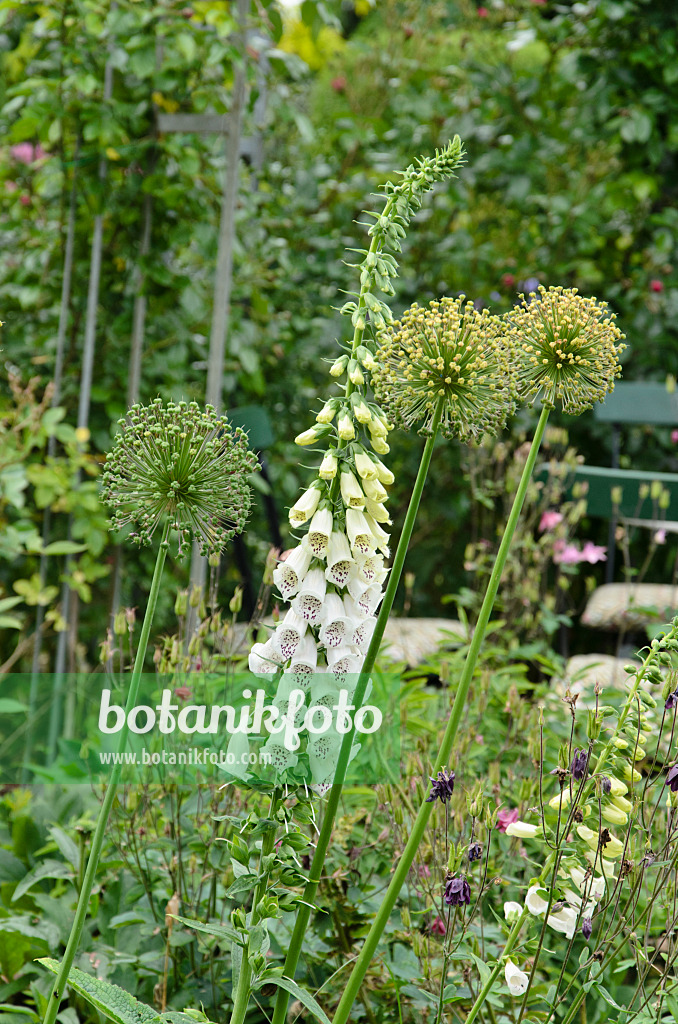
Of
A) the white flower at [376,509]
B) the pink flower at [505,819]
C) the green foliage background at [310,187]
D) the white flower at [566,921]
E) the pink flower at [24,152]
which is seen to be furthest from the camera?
the pink flower at [24,152]

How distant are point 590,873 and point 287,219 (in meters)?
3.88

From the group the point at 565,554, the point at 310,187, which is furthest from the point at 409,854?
the point at 310,187

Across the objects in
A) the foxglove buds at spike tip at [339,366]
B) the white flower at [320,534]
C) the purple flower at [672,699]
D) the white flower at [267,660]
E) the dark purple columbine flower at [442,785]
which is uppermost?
the foxglove buds at spike tip at [339,366]

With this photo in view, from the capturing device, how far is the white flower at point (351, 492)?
3.22 feet

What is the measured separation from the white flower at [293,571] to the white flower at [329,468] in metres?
0.07

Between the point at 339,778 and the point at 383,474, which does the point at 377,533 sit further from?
the point at 339,778

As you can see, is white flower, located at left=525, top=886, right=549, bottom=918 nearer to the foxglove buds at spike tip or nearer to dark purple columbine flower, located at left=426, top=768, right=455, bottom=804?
dark purple columbine flower, located at left=426, top=768, right=455, bottom=804

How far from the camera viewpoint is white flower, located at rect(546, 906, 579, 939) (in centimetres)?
112

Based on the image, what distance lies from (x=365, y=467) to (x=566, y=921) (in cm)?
Answer: 63

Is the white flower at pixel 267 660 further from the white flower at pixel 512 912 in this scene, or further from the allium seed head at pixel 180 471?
the white flower at pixel 512 912

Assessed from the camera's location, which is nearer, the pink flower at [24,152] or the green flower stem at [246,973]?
the green flower stem at [246,973]

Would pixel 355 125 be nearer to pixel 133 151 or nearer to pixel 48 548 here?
pixel 133 151

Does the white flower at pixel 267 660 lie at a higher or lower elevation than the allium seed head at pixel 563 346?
lower

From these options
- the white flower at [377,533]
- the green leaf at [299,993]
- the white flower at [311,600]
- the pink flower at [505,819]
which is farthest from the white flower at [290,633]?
the pink flower at [505,819]
